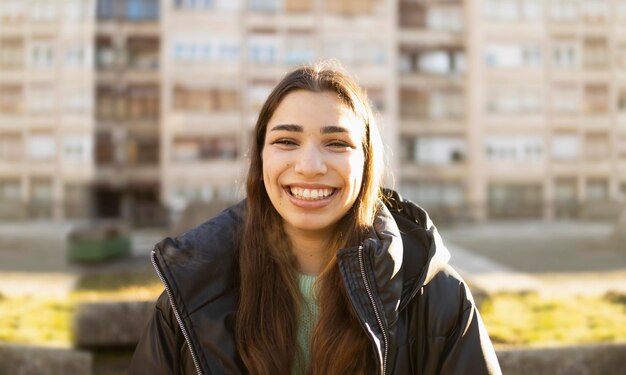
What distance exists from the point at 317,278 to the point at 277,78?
3039cm

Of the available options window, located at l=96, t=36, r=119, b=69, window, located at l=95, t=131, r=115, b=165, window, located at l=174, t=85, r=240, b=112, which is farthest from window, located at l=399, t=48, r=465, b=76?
window, located at l=95, t=131, r=115, b=165

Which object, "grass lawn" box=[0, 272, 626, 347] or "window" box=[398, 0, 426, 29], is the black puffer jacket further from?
"window" box=[398, 0, 426, 29]

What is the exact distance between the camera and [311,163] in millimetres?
2096

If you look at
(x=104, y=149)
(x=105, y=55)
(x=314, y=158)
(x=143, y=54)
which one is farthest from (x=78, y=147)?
(x=314, y=158)

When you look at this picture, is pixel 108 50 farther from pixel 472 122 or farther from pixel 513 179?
pixel 513 179

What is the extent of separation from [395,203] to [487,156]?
34212 mm

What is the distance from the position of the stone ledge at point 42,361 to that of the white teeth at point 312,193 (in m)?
3.29

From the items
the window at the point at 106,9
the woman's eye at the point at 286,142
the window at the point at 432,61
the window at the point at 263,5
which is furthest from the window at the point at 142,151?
the woman's eye at the point at 286,142

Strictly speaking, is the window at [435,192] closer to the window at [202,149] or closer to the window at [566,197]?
the window at [566,197]

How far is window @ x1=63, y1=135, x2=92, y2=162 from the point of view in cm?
3422

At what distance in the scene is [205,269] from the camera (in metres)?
2.15

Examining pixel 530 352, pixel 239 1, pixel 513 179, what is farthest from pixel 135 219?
pixel 530 352

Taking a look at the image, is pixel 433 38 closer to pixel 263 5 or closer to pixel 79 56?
pixel 263 5

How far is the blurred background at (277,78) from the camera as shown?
33469 mm
